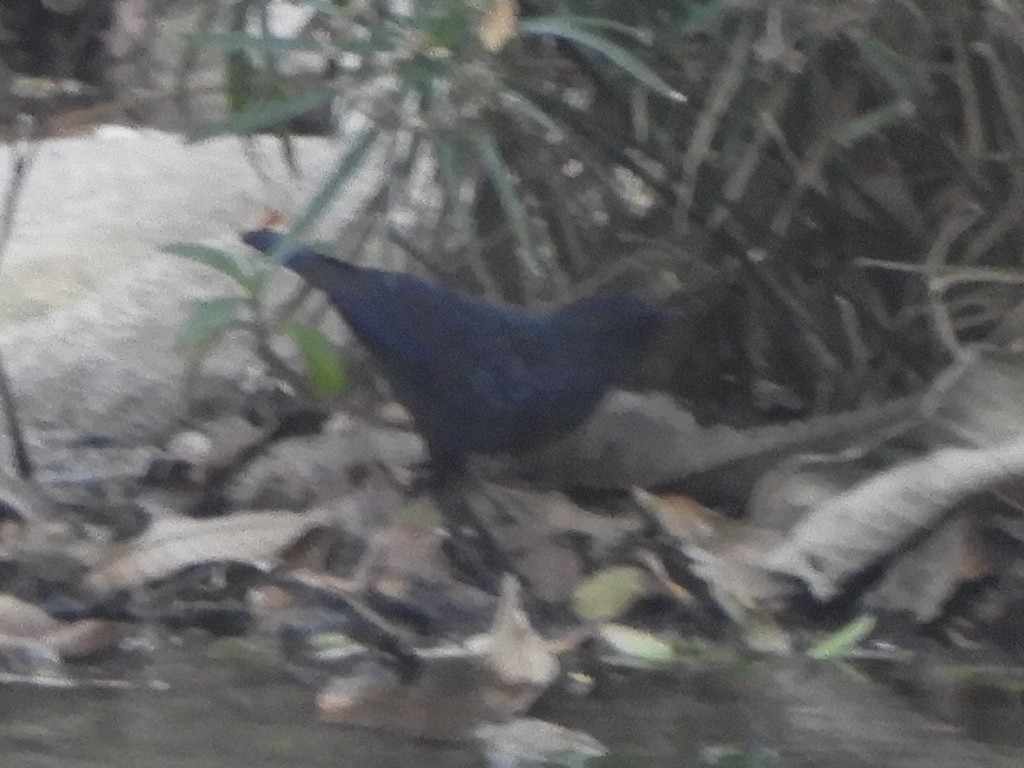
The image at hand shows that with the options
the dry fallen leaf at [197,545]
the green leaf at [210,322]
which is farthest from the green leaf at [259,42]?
→ the dry fallen leaf at [197,545]

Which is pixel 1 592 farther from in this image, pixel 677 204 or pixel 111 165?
pixel 111 165

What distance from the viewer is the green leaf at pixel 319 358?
2.86m

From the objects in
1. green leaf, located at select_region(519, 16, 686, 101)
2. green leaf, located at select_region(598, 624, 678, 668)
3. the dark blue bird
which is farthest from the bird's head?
green leaf, located at select_region(598, 624, 678, 668)

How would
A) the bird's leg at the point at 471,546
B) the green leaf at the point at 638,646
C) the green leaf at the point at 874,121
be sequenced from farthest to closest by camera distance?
the green leaf at the point at 874,121, the bird's leg at the point at 471,546, the green leaf at the point at 638,646

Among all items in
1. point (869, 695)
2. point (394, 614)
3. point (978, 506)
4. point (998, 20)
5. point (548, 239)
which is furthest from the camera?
point (548, 239)

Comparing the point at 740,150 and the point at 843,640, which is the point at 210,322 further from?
the point at 843,640

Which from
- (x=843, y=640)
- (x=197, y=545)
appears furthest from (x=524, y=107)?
(x=843, y=640)

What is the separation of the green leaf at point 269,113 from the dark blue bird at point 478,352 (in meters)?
0.29

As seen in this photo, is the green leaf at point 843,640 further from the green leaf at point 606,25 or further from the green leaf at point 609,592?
the green leaf at point 606,25

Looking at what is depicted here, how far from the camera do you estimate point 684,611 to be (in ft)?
7.63

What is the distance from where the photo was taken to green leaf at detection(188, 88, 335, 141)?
2582 millimetres

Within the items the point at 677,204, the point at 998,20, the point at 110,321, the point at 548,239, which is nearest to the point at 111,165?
the point at 110,321

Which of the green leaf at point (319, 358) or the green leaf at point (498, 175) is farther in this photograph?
the green leaf at point (319, 358)

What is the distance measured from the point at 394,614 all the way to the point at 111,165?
9.06 feet
